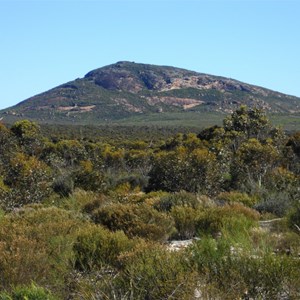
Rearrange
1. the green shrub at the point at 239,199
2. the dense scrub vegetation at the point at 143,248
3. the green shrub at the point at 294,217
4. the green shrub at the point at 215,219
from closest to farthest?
the dense scrub vegetation at the point at 143,248 → the green shrub at the point at 215,219 → the green shrub at the point at 294,217 → the green shrub at the point at 239,199

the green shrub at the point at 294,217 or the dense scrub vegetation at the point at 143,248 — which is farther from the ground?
the dense scrub vegetation at the point at 143,248

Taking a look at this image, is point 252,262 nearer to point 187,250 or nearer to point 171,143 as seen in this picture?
point 187,250

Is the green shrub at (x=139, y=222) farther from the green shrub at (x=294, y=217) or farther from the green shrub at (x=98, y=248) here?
the green shrub at (x=294, y=217)

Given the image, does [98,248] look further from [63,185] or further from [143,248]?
[63,185]

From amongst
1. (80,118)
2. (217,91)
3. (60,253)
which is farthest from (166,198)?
(217,91)

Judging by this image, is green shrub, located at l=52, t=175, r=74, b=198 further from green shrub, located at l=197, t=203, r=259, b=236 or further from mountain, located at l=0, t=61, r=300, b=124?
mountain, located at l=0, t=61, r=300, b=124

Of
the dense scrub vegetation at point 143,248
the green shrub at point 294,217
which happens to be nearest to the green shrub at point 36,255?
the dense scrub vegetation at point 143,248

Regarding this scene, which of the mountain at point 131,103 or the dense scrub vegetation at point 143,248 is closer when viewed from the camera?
the dense scrub vegetation at point 143,248

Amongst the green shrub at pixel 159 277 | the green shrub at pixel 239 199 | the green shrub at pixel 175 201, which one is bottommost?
the green shrub at pixel 239 199

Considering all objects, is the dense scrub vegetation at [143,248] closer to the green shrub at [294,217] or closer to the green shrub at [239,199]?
the green shrub at [294,217]

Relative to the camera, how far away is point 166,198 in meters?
15.2

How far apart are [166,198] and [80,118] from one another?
14171 centimetres

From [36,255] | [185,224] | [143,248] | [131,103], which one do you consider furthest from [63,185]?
[131,103]

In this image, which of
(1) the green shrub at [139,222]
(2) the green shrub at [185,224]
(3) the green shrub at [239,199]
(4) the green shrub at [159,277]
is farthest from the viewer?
(3) the green shrub at [239,199]
